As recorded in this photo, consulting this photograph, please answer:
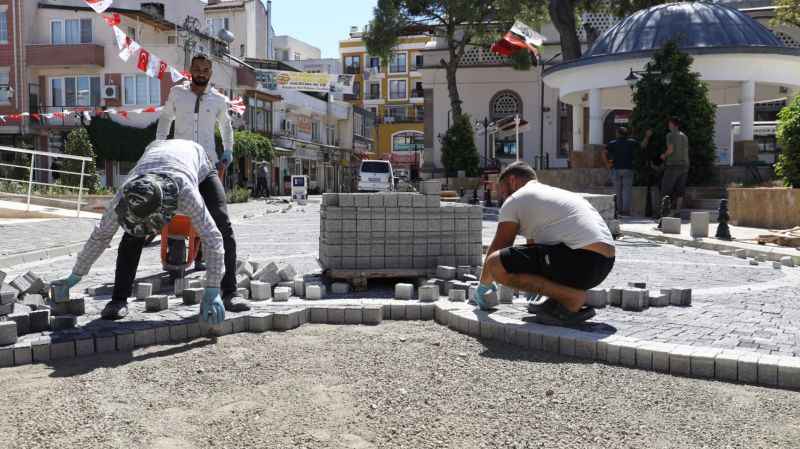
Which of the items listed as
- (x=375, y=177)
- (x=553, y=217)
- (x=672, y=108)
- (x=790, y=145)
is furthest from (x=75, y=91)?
(x=553, y=217)

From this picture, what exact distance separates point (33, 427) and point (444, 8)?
33062 millimetres

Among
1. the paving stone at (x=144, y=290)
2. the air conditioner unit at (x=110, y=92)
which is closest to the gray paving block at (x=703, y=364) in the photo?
the paving stone at (x=144, y=290)

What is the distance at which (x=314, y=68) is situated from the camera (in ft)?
257

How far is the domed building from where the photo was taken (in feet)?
66.1

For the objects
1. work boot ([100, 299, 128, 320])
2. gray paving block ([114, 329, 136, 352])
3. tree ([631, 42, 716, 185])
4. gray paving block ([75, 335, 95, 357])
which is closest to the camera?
gray paving block ([75, 335, 95, 357])

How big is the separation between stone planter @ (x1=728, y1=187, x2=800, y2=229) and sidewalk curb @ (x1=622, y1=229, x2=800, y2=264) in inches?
84.0

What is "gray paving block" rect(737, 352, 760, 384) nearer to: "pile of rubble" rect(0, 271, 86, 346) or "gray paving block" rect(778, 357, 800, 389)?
"gray paving block" rect(778, 357, 800, 389)

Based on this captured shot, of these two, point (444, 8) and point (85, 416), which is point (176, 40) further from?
point (85, 416)

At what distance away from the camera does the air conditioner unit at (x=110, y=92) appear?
Answer: 1489 inches

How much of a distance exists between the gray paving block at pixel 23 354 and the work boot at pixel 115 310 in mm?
727

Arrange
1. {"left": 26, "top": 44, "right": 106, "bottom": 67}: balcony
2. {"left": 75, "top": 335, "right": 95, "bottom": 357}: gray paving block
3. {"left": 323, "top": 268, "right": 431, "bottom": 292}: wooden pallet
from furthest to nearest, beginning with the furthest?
{"left": 26, "top": 44, "right": 106, "bottom": 67}: balcony
{"left": 323, "top": 268, "right": 431, "bottom": 292}: wooden pallet
{"left": 75, "top": 335, "right": 95, "bottom": 357}: gray paving block

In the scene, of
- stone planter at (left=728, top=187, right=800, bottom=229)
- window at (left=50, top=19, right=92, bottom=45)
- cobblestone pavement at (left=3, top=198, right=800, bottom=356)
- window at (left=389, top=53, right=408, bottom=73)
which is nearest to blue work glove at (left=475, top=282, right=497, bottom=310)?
cobblestone pavement at (left=3, top=198, right=800, bottom=356)

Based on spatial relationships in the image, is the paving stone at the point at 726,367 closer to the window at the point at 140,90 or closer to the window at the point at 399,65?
the window at the point at 140,90

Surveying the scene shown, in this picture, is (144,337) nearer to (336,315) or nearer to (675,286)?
(336,315)
